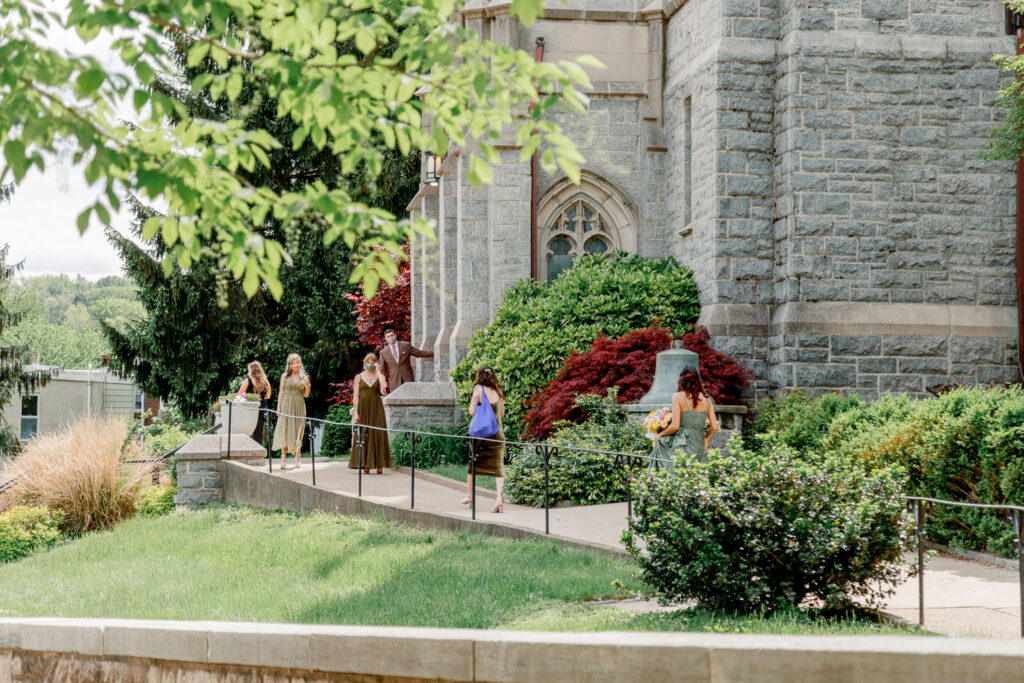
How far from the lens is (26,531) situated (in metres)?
12.5

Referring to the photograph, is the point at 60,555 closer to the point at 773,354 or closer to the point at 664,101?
the point at 773,354

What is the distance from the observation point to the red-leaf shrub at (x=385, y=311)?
79.3 feet

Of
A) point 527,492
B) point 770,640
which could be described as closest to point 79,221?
point 770,640

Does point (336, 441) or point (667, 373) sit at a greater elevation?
point (667, 373)

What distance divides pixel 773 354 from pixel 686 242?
2780 mm

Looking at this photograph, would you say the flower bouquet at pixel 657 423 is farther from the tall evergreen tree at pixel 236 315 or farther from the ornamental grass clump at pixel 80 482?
the tall evergreen tree at pixel 236 315

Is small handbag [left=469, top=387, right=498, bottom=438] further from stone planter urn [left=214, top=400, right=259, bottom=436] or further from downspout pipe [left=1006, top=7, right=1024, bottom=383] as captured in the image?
downspout pipe [left=1006, top=7, right=1024, bottom=383]

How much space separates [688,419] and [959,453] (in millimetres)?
2534

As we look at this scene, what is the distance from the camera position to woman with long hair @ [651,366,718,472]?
1029 cm

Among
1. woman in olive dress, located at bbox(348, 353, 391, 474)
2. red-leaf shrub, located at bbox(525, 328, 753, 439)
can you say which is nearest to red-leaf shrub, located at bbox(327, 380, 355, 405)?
woman in olive dress, located at bbox(348, 353, 391, 474)

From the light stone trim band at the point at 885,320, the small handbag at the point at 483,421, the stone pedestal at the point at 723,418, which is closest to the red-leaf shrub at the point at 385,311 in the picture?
the light stone trim band at the point at 885,320

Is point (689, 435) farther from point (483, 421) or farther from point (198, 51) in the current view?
point (198, 51)

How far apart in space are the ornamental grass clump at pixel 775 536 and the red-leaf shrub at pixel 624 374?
266 inches

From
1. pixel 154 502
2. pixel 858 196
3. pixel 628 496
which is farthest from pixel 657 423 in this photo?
pixel 154 502
